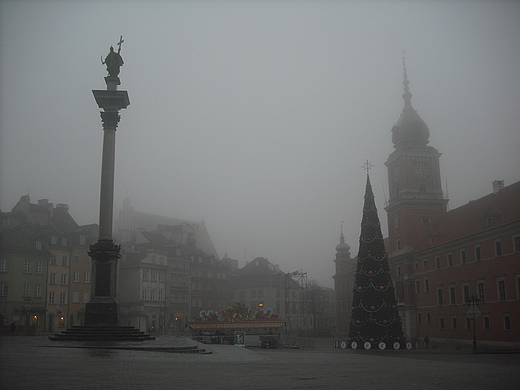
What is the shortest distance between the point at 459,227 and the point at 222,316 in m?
28.9

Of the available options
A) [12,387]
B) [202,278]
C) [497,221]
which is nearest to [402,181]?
[497,221]

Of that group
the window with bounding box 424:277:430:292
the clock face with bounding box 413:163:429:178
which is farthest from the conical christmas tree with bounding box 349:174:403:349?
the clock face with bounding box 413:163:429:178

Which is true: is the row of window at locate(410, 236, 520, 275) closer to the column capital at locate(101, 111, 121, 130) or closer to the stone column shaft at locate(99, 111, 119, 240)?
the stone column shaft at locate(99, 111, 119, 240)

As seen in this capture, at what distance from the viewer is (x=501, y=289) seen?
5103 cm

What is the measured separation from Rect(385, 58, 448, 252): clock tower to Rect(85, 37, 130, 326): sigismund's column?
167 feet

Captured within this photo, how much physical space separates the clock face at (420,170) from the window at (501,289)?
26.6 metres

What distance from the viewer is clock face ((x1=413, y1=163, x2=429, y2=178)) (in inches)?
2982

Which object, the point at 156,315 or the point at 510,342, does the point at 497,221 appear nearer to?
the point at 510,342

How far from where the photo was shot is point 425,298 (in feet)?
223

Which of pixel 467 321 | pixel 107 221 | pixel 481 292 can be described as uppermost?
pixel 107 221

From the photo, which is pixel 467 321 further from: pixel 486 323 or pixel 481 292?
pixel 481 292

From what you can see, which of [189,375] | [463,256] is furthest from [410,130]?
[189,375]

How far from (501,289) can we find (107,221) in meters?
37.6

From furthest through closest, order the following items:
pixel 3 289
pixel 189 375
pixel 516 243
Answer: pixel 3 289, pixel 516 243, pixel 189 375
